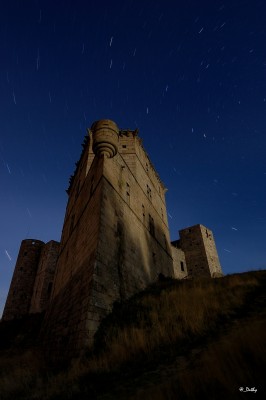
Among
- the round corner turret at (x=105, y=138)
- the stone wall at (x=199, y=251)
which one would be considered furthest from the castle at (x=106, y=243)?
the stone wall at (x=199, y=251)

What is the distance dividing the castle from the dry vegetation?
831 millimetres

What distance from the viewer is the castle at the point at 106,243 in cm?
722

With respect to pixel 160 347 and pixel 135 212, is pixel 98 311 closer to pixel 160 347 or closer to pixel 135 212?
pixel 160 347

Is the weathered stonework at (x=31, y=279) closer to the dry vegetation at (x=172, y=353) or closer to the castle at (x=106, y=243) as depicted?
the castle at (x=106, y=243)

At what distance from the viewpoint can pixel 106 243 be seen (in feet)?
27.9

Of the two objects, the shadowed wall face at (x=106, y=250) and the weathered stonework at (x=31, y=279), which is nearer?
the shadowed wall face at (x=106, y=250)

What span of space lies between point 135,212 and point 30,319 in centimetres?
1290

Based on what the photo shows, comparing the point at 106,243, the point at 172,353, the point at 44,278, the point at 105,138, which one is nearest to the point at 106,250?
the point at 106,243

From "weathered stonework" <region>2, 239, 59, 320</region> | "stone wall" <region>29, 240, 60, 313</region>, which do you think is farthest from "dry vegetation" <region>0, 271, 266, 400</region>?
"weathered stonework" <region>2, 239, 59, 320</region>

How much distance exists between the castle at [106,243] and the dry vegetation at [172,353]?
83 cm

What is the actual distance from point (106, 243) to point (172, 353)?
4726 mm

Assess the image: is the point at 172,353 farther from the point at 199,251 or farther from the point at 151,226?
the point at 199,251

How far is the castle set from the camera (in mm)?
7218

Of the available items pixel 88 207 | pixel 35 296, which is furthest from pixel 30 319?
pixel 88 207
